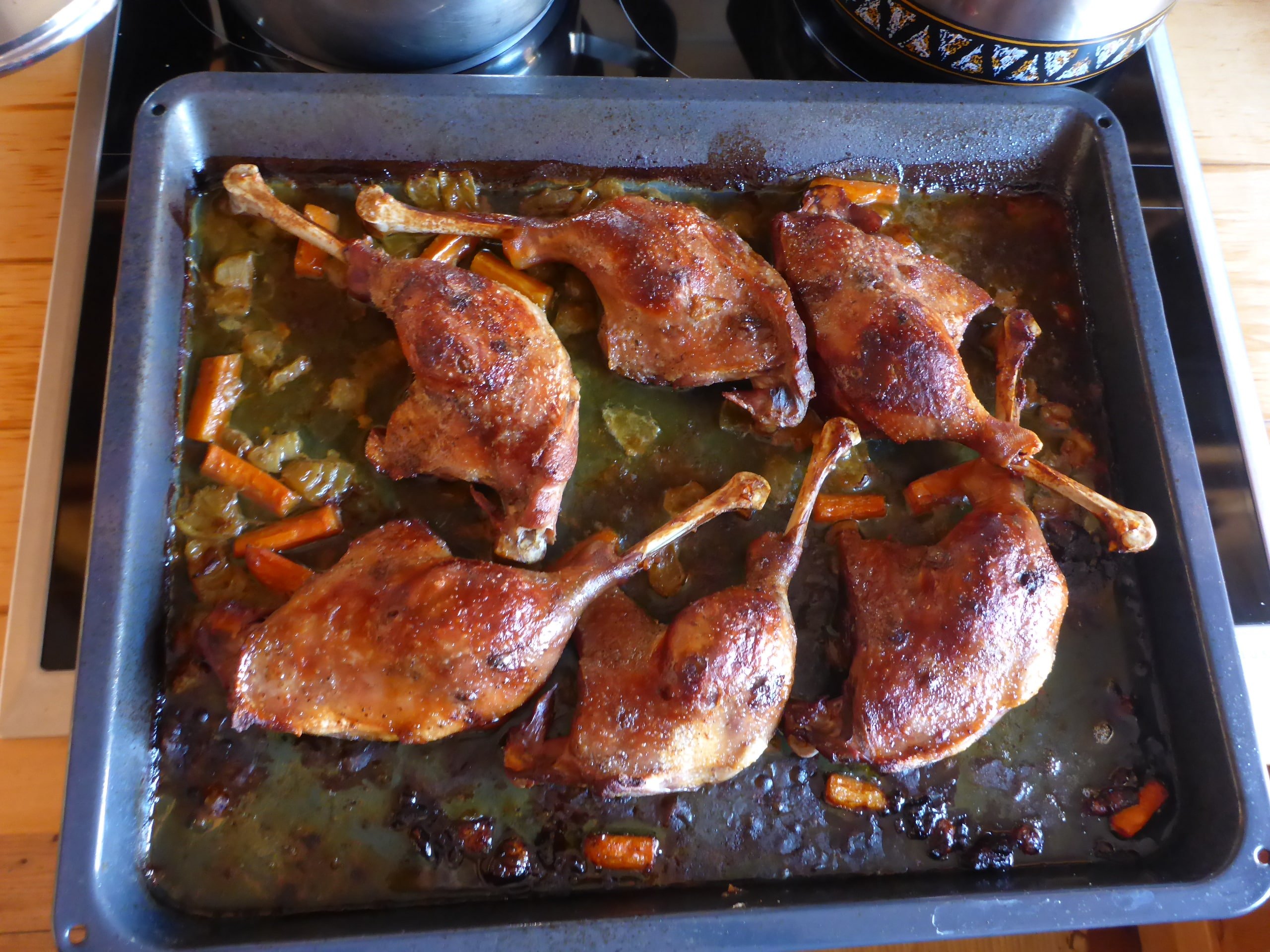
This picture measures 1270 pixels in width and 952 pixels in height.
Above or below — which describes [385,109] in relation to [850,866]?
above

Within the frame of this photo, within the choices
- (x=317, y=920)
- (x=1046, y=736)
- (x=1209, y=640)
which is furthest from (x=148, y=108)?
(x=1209, y=640)

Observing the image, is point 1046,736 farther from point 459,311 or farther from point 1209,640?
point 459,311

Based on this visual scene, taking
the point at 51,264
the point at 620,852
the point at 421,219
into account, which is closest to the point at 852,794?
the point at 620,852

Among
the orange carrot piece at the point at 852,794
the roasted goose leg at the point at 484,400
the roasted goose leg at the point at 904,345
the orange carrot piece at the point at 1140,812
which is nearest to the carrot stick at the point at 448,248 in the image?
the roasted goose leg at the point at 484,400

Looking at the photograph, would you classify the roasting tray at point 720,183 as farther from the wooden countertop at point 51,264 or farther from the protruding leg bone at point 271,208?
the wooden countertop at point 51,264

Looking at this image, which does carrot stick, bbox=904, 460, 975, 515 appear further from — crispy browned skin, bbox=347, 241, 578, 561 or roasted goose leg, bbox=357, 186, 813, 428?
crispy browned skin, bbox=347, 241, 578, 561

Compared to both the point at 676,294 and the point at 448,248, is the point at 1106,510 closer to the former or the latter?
the point at 676,294

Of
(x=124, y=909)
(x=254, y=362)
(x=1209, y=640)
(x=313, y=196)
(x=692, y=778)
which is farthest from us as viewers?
(x=313, y=196)

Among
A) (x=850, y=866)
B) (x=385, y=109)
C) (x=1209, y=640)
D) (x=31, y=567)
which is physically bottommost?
(x=850, y=866)
